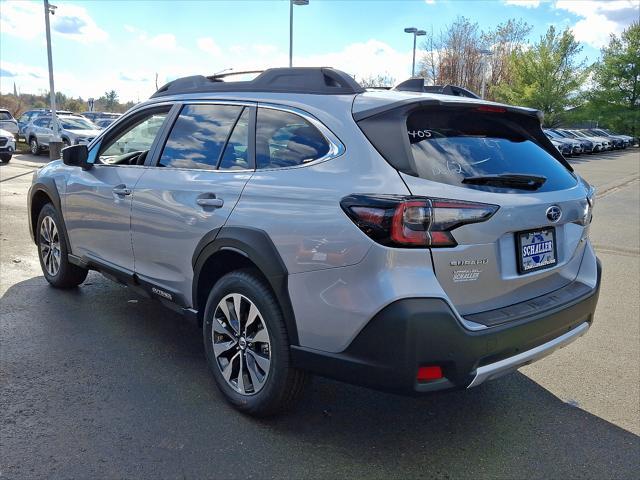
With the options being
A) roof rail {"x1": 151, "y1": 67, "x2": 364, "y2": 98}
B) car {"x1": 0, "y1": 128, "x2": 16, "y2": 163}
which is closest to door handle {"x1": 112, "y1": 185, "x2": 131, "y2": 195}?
roof rail {"x1": 151, "y1": 67, "x2": 364, "y2": 98}

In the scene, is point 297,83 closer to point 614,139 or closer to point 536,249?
point 536,249

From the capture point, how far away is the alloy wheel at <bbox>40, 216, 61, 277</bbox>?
528 centimetres

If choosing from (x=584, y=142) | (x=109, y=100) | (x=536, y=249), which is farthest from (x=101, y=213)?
(x=109, y=100)

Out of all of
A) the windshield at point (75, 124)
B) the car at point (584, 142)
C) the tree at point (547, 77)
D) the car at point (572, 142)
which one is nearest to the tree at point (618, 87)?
the tree at point (547, 77)

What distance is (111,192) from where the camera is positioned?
418 centimetres

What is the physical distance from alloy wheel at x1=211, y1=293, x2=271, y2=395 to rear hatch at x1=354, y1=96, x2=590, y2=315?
1053 mm

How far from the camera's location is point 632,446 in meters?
3.00

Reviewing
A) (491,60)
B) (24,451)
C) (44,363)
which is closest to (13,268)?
(44,363)

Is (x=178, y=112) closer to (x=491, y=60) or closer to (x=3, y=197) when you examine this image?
(x=3, y=197)

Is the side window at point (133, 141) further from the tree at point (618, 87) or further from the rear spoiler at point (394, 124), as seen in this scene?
the tree at point (618, 87)

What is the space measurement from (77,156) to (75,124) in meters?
18.5

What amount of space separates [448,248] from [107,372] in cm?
239

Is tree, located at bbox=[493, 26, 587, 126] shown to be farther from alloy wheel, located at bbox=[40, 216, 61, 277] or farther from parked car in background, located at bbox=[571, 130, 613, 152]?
alloy wheel, located at bbox=[40, 216, 61, 277]

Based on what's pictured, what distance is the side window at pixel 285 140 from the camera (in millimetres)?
2936
